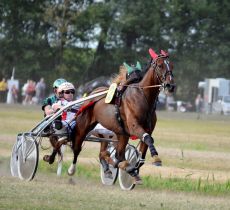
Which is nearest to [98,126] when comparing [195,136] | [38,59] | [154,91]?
[154,91]

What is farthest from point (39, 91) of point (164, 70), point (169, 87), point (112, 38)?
point (169, 87)

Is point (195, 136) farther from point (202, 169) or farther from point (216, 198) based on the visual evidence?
point (216, 198)

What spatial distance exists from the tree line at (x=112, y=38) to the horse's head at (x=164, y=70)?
156 feet

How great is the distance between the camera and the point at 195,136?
2883 cm

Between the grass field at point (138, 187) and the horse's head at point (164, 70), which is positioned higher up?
the horse's head at point (164, 70)

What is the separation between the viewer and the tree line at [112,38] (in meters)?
62.6

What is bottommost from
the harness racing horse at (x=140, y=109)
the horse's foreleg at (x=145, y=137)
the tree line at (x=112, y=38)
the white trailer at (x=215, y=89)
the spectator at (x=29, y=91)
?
the horse's foreleg at (x=145, y=137)

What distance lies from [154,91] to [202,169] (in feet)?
14.7

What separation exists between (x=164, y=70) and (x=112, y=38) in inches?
2126

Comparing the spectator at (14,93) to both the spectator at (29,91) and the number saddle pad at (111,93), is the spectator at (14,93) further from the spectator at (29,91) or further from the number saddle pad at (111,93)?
the number saddle pad at (111,93)

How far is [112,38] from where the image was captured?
66500 millimetres

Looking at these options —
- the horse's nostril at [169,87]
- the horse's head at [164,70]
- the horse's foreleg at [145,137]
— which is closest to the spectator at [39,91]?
the horse's head at [164,70]

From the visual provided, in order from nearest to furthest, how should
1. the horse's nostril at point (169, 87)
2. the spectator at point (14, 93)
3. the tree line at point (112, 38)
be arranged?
the horse's nostril at point (169, 87)
the spectator at point (14, 93)
the tree line at point (112, 38)

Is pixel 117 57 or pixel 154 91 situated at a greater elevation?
pixel 117 57
